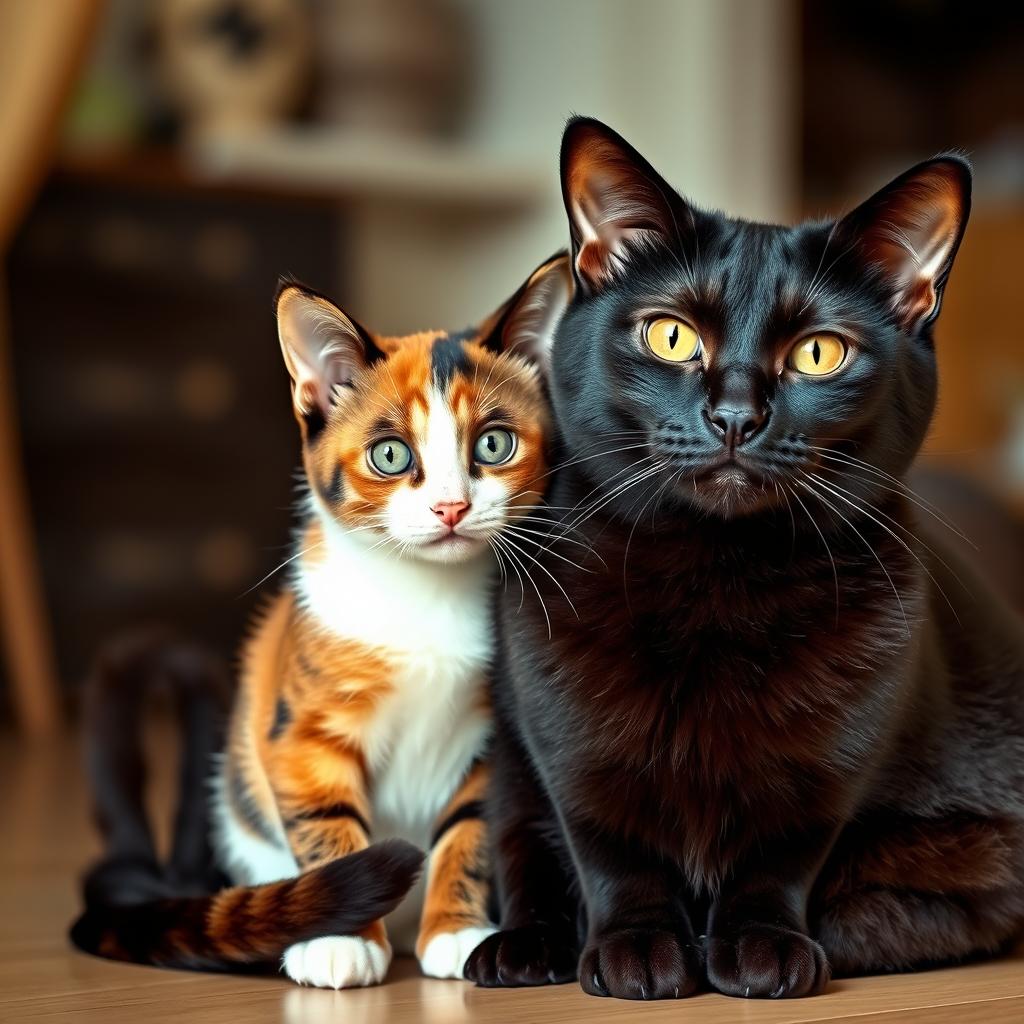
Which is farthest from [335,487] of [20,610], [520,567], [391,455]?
[20,610]

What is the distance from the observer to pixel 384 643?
3.51 feet

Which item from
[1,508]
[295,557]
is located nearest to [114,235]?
[1,508]

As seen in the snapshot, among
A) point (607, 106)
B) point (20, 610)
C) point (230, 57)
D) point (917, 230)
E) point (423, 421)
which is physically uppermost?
point (230, 57)

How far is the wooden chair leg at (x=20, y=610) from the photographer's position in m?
2.66

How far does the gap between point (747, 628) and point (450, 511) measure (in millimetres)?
225

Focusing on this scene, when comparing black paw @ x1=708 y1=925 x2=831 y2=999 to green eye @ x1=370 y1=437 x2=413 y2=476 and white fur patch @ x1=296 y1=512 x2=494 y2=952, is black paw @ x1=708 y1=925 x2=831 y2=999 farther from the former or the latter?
green eye @ x1=370 y1=437 x2=413 y2=476

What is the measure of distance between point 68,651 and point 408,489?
2249 mm

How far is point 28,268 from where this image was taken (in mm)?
3035

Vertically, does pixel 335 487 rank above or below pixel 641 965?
above

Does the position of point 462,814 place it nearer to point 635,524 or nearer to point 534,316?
point 635,524

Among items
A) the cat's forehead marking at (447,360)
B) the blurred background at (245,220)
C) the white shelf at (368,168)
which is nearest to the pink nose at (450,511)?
the cat's forehead marking at (447,360)

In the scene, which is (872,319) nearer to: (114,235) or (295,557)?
(295,557)

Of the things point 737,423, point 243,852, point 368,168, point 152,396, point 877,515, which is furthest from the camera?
point 368,168

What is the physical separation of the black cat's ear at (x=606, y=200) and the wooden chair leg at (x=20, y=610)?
188cm
